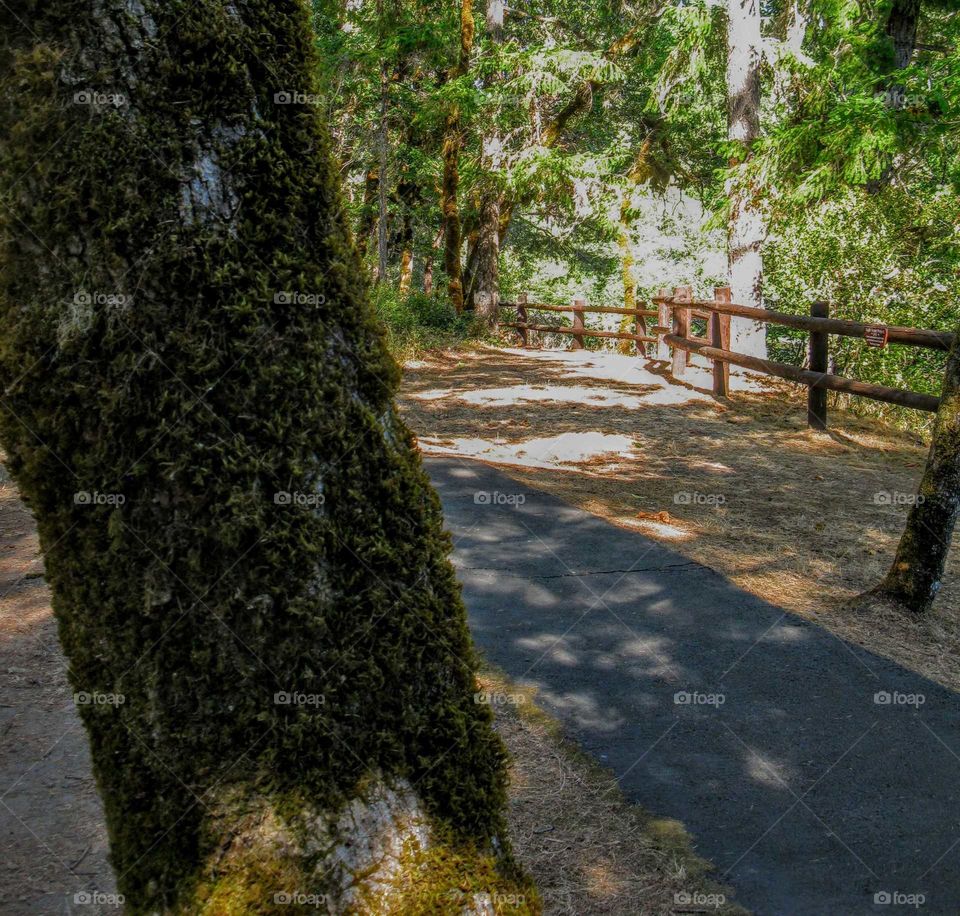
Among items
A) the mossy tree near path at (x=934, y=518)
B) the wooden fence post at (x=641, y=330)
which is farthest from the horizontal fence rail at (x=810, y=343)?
the wooden fence post at (x=641, y=330)

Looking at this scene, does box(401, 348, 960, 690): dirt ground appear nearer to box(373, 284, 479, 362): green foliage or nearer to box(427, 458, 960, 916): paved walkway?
box(427, 458, 960, 916): paved walkway

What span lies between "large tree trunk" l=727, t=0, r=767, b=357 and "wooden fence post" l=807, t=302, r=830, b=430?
3556 mm

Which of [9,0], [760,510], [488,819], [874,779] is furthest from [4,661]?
[760,510]

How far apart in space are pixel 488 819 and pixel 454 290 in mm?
22243

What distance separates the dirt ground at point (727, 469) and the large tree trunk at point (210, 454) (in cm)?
402

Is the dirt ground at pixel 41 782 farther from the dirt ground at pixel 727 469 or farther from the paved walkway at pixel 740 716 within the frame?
the dirt ground at pixel 727 469

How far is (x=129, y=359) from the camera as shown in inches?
78.8

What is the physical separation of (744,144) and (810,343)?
583 cm

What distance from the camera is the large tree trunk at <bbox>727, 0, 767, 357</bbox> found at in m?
15.5

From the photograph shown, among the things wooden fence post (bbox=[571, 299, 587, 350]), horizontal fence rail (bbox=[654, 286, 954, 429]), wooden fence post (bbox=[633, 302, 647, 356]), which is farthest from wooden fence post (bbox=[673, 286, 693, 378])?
wooden fence post (bbox=[571, 299, 587, 350])

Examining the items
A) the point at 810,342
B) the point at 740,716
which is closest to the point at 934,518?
the point at 740,716

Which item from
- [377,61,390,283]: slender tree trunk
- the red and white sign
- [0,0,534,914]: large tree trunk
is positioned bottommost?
the red and white sign

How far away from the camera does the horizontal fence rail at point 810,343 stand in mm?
9594

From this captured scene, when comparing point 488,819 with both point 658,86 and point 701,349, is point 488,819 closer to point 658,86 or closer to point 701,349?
point 701,349
